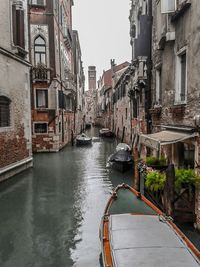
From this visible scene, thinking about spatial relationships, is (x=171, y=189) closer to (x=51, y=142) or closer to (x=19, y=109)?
(x=19, y=109)

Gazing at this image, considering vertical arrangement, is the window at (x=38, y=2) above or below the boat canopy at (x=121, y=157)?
above

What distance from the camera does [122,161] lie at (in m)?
12.0

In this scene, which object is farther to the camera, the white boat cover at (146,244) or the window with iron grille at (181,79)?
the window with iron grille at (181,79)

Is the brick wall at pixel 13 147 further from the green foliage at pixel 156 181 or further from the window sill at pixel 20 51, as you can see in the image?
the green foliage at pixel 156 181

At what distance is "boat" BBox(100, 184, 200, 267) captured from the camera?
311 cm

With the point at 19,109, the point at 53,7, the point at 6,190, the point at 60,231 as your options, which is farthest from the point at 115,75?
the point at 60,231

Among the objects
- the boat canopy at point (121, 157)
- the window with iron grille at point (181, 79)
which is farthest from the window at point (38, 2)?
the window with iron grille at point (181, 79)

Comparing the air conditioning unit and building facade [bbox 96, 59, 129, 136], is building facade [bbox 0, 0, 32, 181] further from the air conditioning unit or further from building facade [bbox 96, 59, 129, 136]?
building facade [bbox 96, 59, 129, 136]

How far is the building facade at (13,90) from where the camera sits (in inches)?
387

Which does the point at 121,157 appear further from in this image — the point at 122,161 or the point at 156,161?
the point at 156,161

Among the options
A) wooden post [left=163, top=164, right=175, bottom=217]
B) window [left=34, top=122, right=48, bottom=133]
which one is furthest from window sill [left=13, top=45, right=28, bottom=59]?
wooden post [left=163, top=164, right=175, bottom=217]

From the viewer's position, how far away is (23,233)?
6.05 meters

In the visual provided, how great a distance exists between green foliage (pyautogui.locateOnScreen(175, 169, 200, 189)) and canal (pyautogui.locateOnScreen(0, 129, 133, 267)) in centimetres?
220

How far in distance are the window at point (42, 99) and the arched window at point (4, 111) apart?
764cm
